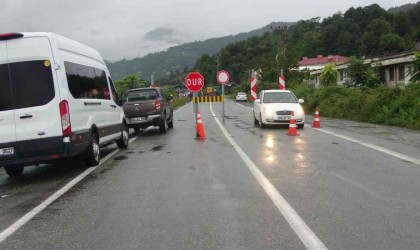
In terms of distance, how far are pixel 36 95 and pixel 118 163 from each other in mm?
2630

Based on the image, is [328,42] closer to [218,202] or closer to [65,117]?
[65,117]

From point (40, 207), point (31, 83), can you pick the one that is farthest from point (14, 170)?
point (40, 207)

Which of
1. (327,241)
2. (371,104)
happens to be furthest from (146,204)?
(371,104)

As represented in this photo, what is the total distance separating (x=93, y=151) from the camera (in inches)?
363

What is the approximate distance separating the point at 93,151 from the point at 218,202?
4.25 metres

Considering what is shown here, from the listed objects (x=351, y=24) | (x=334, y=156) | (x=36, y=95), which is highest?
(x=351, y=24)

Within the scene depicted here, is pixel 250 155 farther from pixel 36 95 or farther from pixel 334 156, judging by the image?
pixel 36 95

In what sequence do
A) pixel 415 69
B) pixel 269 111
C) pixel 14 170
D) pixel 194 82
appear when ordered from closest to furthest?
pixel 14 170 → pixel 269 111 → pixel 194 82 → pixel 415 69

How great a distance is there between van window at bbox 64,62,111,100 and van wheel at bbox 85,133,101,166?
896mm

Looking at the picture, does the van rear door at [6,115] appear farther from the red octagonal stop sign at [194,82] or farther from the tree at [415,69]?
the tree at [415,69]

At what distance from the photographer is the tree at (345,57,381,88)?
31656 mm

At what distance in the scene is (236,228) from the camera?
4.79 meters

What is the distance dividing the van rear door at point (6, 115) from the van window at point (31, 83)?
89 mm

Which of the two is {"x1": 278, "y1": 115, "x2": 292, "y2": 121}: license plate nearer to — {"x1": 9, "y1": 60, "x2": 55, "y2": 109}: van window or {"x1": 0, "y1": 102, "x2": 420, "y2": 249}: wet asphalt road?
{"x1": 0, "y1": 102, "x2": 420, "y2": 249}: wet asphalt road
